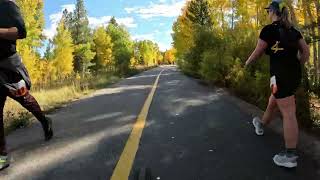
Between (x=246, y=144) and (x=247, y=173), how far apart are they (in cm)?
130

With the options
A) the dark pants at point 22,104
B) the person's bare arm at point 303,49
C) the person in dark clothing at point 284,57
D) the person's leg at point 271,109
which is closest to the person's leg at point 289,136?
the person in dark clothing at point 284,57

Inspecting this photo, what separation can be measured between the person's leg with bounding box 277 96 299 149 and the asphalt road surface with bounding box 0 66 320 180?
262 mm

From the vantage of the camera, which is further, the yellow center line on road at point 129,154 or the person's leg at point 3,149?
the person's leg at point 3,149

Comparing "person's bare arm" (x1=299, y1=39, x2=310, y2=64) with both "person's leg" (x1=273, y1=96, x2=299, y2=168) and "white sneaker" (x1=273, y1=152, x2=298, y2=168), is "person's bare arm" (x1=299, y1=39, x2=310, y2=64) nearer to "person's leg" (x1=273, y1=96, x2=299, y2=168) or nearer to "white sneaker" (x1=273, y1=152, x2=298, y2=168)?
"person's leg" (x1=273, y1=96, x2=299, y2=168)

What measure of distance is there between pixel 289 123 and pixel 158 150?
1541 mm

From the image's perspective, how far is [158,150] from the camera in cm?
530

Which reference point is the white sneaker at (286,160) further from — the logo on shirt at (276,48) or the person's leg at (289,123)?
the logo on shirt at (276,48)

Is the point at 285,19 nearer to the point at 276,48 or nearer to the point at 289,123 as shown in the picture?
the point at 276,48

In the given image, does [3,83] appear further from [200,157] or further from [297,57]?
[297,57]

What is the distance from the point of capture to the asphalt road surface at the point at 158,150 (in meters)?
4.39

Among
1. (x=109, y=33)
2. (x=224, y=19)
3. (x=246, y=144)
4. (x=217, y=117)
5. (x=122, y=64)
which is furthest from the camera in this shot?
(x=109, y=33)

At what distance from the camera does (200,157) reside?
495 cm

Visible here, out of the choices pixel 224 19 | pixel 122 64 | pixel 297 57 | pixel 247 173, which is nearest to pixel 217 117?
pixel 297 57

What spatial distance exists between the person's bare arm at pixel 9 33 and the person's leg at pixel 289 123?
3.08 m
